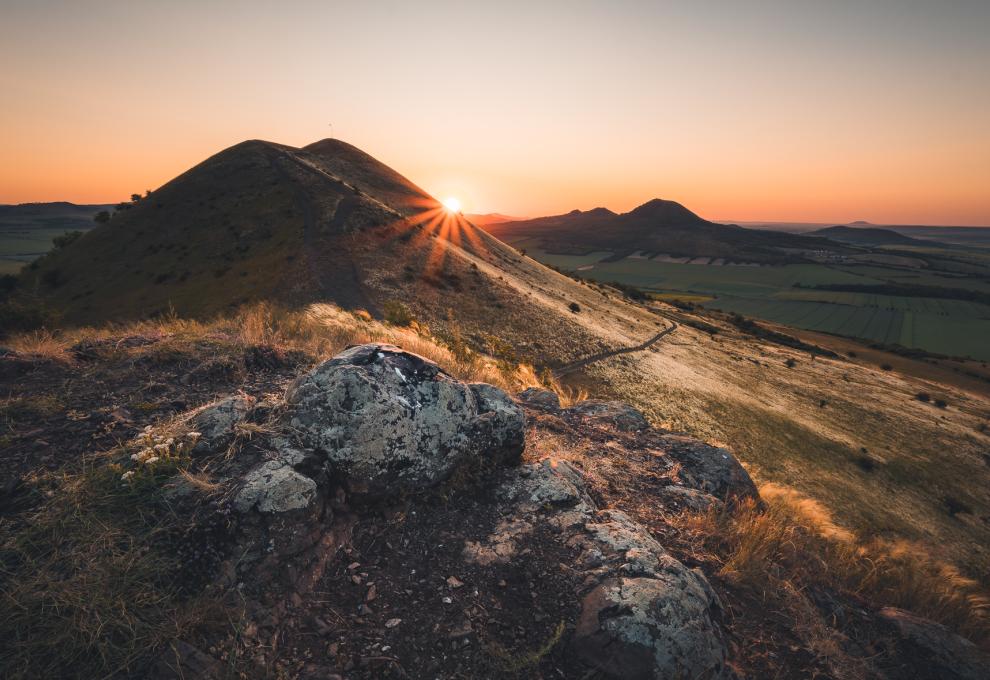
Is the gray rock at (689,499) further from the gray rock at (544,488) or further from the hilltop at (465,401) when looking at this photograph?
the gray rock at (544,488)

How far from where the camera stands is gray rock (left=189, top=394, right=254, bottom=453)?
4.79 metres

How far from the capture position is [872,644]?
4789 millimetres

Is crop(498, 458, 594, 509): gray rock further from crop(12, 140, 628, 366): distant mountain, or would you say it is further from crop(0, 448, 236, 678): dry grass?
crop(12, 140, 628, 366): distant mountain

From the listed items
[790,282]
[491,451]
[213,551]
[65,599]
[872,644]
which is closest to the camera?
[65,599]

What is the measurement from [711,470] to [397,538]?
6986 millimetres

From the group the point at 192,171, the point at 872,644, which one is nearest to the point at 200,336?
the point at 872,644

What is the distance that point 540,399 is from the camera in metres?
10.8

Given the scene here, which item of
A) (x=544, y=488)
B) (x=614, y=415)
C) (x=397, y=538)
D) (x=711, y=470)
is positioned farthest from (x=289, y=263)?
(x=711, y=470)

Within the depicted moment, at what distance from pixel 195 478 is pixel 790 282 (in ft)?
589

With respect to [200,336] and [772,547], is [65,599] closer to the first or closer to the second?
[200,336]

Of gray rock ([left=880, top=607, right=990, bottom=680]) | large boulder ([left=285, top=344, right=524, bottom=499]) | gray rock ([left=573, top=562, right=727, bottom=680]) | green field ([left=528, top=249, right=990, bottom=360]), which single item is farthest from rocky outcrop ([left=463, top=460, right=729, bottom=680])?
green field ([left=528, top=249, right=990, bottom=360])

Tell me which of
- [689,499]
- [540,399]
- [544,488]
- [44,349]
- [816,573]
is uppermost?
[44,349]

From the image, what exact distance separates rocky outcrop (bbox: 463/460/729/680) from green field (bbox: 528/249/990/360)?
107200 millimetres

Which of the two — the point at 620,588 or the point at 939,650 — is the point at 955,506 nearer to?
the point at 939,650
